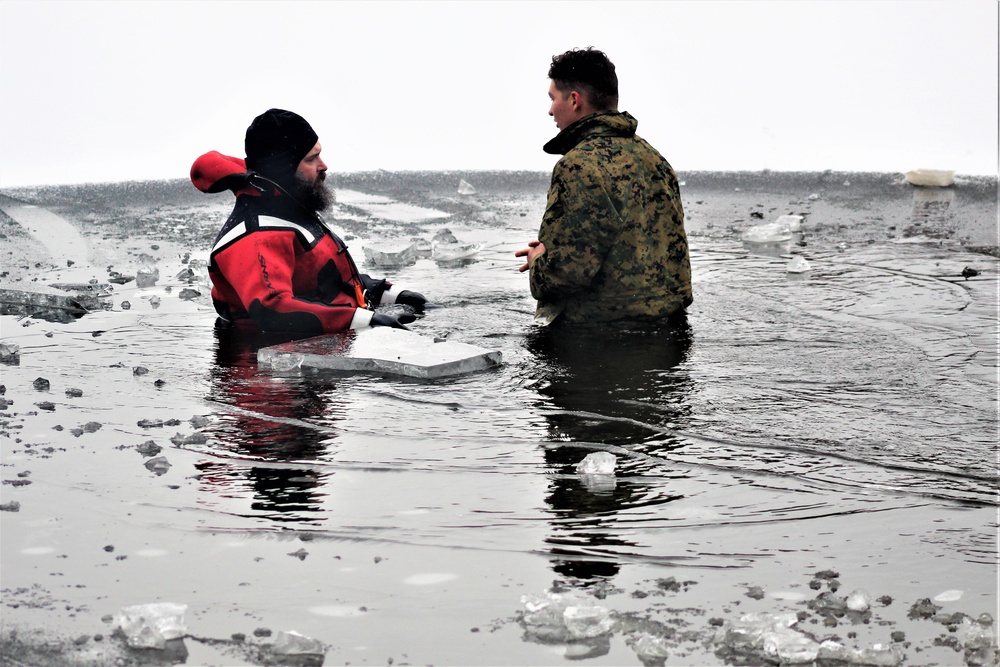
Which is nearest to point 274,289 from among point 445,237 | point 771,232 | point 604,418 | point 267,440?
point 267,440

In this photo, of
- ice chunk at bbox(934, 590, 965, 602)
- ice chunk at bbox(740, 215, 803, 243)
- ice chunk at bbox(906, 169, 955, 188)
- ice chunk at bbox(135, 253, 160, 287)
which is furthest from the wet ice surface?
ice chunk at bbox(906, 169, 955, 188)

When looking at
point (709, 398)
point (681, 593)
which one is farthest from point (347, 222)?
point (681, 593)

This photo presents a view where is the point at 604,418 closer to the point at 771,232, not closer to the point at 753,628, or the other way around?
the point at 753,628

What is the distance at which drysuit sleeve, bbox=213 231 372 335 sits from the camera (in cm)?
593

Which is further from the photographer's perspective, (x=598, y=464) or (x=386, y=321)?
(x=386, y=321)

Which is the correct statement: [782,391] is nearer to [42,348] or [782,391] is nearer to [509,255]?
[42,348]

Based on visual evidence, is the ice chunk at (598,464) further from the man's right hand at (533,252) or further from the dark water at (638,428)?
the man's right hand at (533,252)

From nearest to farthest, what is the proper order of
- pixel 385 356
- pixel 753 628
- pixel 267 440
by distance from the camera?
1. pixel 753 628
2. pixel 267 440
3. pixel 385 356

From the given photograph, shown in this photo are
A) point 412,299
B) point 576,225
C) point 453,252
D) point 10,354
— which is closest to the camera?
point 10,354

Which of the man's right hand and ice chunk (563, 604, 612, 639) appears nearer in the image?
ice chunk (563, 604, 612, 639)

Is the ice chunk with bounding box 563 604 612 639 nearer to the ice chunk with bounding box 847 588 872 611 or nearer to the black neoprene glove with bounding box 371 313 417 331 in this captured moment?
the ice chunk with bounding box 847 588 872 611

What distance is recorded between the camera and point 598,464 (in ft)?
13.4

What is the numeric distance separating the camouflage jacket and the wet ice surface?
218mm

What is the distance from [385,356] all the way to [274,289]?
75 centimetres
